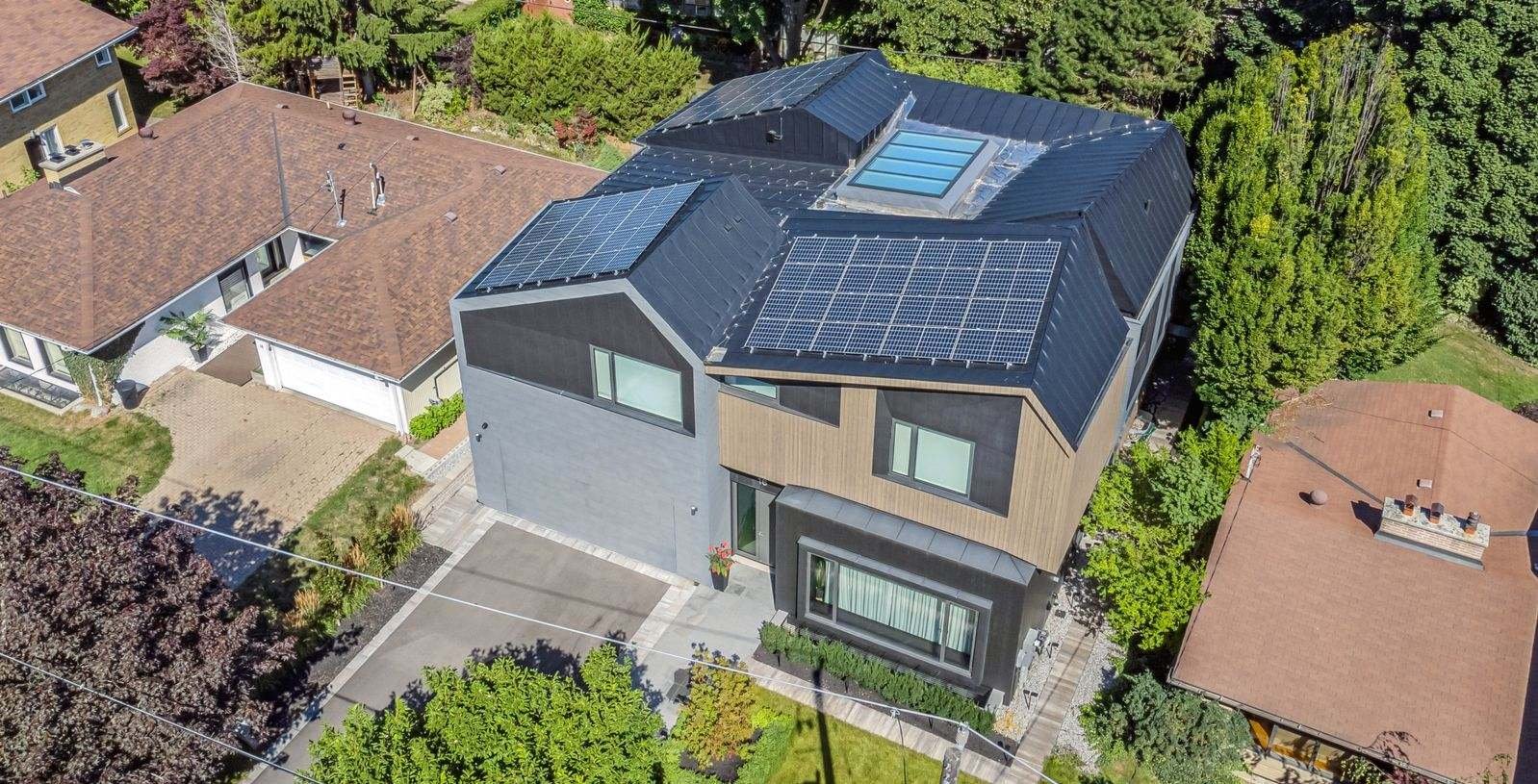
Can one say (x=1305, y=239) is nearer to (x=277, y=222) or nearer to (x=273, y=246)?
(x=277, y=222)

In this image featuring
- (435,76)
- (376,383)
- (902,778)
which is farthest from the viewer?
(435,76)

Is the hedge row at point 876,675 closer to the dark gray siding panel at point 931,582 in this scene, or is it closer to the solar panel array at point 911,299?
the dark gray siding panel at point 931,582

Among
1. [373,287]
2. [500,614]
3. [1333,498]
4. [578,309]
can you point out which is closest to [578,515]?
[500,614]

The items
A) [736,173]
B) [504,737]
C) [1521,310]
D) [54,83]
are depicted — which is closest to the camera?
[504,737]

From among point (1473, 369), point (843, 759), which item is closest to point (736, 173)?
point (843, 759)

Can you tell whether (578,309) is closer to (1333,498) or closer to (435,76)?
(1333,498)

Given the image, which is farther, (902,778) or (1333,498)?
(1333,498)

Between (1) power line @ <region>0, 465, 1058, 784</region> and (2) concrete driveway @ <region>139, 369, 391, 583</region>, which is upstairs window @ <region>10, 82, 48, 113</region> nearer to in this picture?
(2) concrete driveway @ <region>139, 369, 391, 583</region>
